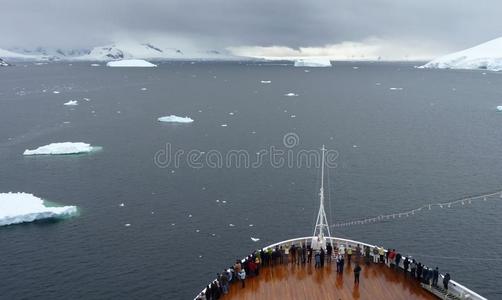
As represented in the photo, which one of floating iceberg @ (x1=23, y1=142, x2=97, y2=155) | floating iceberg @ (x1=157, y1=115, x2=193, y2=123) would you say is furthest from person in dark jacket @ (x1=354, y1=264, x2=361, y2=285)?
floating iceberg @ (x1=157, y1=115, x2=193, y2=123)

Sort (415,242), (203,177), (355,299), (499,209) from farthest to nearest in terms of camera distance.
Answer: (203,177), (499,209), (415,242), (355,299)

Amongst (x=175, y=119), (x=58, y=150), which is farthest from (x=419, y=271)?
(x=175, y=119)

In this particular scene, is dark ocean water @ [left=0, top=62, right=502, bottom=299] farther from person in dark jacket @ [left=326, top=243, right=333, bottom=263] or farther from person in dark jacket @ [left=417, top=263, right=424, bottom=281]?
person in dark jacket @ [left=417, top=263, right=424, bottom=281]

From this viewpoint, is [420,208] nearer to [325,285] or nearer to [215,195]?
[215,195]

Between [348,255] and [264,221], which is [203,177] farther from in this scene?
[348,255]

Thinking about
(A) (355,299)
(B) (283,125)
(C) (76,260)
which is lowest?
A: (C) (76,260)

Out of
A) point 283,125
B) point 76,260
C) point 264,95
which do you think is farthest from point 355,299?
point 264,95
